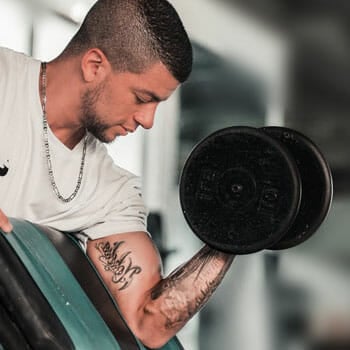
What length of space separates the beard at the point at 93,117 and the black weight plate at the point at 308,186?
0.36 m

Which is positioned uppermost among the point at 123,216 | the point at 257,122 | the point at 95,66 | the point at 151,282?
the point at 95,66

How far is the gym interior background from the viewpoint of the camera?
4023 mm

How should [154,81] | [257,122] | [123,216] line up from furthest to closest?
1. [257,122]
2. [123,216]
3. [154,81]

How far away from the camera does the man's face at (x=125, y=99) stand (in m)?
1.68

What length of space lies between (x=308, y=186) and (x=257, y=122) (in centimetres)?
271

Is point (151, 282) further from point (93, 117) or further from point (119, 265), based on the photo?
point (93, 117)

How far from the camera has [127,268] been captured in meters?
1.76

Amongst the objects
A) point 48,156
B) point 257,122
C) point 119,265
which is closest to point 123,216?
point 119,265

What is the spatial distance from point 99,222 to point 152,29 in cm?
44

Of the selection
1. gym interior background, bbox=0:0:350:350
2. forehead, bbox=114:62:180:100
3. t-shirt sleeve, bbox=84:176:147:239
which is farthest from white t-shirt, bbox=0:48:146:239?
gym interior background, bbox=0:0:350:350

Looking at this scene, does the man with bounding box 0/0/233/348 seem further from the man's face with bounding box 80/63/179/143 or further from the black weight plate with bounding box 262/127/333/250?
the black weight plate with bounding box 262/127/333/250

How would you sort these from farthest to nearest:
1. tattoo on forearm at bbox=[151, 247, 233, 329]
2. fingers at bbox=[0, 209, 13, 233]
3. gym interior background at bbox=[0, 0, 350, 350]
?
1. gym interior background at bbox=[0, 0, 350, 350]
2. tattoo on forearm at bbox=[151, 247, 233, 329]
3. fingers at bbox=[0, 209, 13, 233]

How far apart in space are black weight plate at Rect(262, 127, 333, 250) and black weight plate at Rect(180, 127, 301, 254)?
12 cm

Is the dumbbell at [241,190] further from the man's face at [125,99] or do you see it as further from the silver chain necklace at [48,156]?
the silver chain necklace at [48,156]
